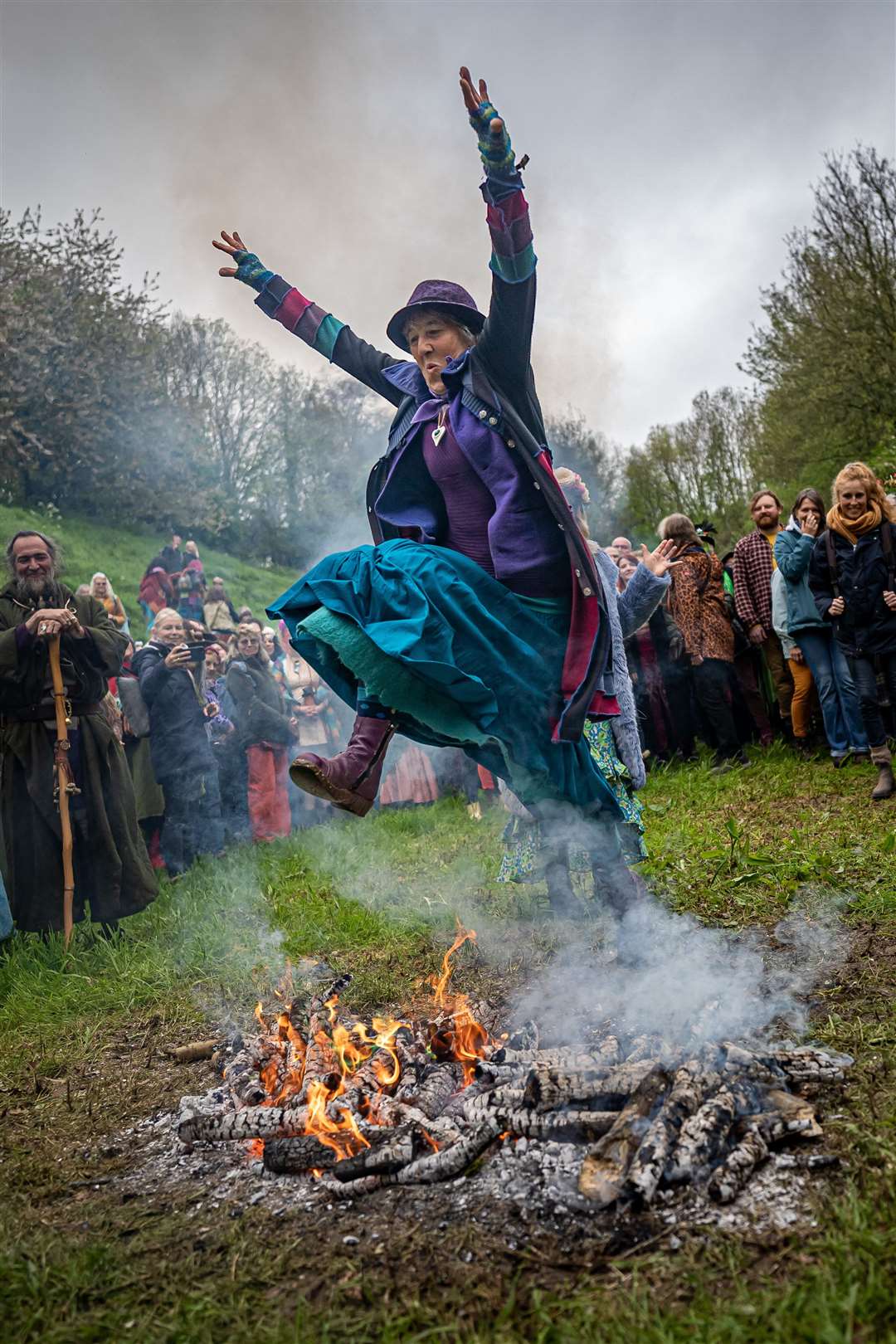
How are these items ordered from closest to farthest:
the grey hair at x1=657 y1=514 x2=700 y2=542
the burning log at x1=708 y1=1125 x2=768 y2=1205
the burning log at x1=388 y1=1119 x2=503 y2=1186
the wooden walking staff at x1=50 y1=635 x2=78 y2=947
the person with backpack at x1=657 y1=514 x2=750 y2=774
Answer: the burning log at x1=708 y1=1125 x2=768 y2=1205
the burning log at x1=388 y1=1119 x2=503 y2=1186
the wooden walking staff at x1=50 y1=635 x2=78 y2=947
the person with backpack at x1=657 y1=514 x2=750 y2=774
the grey hair at x1=657 y1=514 x2=700 y2=542

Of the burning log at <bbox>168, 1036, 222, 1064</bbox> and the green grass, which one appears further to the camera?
the burning log at <bbox>168, 1036, 222, 1064</bbox>

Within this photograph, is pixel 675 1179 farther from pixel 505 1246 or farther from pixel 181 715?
pixel 181 715

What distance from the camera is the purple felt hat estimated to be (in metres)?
3.70

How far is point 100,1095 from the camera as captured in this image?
357 cm

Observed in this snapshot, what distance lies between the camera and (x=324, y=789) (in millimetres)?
2943

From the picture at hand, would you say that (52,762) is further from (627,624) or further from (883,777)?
(883,777)

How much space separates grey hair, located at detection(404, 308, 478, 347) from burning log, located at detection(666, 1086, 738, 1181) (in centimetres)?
278

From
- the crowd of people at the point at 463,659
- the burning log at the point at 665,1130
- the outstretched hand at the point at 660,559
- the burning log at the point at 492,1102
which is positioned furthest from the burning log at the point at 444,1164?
the outstretched hand at the point at 660,559

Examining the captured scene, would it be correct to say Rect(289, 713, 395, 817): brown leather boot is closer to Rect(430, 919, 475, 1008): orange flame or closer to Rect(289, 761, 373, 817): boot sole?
Rect(289, 761, 373, 817): boot sole

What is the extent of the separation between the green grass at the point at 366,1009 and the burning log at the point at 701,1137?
0.22m

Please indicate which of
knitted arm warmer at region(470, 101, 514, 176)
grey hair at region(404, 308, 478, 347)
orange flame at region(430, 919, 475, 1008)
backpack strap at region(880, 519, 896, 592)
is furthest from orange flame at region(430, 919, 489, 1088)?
backpack strap at region(880, 519, 896, 592)

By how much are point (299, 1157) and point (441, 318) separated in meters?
2.98

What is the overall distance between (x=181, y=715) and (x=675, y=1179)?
237 inches

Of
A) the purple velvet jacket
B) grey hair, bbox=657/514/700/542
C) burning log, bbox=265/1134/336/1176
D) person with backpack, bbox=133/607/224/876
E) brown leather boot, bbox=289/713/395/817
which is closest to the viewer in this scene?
burning log, bbox=265/1134/336/1176
